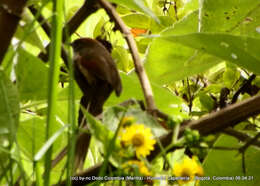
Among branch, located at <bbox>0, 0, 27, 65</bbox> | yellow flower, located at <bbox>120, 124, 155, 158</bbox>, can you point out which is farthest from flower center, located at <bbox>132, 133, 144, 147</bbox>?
branch, located at <bbox>0, 0, 27, 65</bbox>

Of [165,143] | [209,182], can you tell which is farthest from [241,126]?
[165,143]

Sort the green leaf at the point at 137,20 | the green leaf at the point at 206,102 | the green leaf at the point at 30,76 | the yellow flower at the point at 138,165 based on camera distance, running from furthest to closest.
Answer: the green leaf at the point at 137,20 < the green leaf at the point at 206,102 < the green leaf at the point at 30,76 < the yellow flower at the point at 138,165

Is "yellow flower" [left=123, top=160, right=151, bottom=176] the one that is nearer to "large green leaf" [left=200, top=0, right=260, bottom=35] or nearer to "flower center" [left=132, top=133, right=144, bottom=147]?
"flower center" [left=132, top=133, right=144, bottom=147]

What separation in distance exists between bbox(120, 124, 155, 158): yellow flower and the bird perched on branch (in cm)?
4

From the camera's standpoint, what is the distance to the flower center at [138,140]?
239mm

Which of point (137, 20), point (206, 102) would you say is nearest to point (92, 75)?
point (206, 102)

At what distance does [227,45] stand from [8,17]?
0.15m

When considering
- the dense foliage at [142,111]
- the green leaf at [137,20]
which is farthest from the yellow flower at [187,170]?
the green leaf at [137,20]

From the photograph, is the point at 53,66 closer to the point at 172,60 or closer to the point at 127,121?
the point at 127,121

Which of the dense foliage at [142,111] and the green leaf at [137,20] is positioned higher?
the green leaf at [137,20]

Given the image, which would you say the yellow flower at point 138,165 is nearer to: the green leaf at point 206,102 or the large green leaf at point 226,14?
the large green leaf at point 226,14

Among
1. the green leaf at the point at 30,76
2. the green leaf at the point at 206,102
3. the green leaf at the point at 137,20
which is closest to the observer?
the green leaf at the point at 30,76

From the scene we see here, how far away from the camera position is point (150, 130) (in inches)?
9.9

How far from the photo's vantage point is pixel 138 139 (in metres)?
0.24
